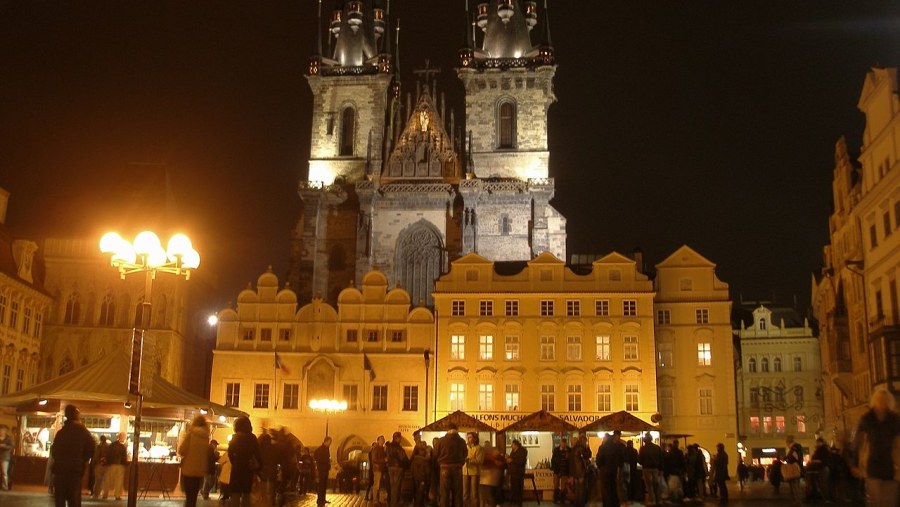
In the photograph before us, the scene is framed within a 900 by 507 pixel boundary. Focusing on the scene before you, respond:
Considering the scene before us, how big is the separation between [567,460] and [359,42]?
49300 mm

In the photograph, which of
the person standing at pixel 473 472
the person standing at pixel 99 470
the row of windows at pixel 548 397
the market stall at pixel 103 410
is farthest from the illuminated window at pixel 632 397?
the person standing at pixel 99 470

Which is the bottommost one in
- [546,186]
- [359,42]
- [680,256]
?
[680,256]

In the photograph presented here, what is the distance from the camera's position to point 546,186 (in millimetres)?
60594

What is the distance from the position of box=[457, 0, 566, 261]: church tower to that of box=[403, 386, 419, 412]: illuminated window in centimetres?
1361

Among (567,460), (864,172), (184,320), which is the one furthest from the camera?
(184,320)

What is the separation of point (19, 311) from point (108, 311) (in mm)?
5791

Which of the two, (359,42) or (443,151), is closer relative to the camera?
(443,151)

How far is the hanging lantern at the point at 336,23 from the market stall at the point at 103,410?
146ft

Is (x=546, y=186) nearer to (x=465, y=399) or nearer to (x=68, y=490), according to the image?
(x=465, y=399)

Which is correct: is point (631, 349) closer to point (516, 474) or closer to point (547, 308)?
point (547, 308)

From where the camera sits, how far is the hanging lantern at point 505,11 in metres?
68.0

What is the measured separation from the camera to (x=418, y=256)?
61.5 m

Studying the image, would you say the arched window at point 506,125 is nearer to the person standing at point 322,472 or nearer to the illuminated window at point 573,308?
the illuminated window at point 573,308

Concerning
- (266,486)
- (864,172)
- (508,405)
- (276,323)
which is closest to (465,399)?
(508,405)
